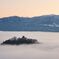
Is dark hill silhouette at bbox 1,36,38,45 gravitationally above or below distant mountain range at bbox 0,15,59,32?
below

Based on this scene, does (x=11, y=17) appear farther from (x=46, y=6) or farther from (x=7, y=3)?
(x=46, y=6)

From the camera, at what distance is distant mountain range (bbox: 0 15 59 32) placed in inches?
69.7

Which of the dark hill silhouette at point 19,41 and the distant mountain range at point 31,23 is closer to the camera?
the dark hill silhouette at point 19,41

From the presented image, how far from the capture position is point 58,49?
120 cm

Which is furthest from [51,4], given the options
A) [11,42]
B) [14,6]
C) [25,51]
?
[25,51]

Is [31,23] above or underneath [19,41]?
above

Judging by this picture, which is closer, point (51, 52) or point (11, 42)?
point (51, 52)

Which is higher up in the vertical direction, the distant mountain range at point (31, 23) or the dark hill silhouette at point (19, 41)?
the distant mountain range at point (31, 23)

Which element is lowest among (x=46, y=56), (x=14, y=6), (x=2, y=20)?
(x=46, y=56)

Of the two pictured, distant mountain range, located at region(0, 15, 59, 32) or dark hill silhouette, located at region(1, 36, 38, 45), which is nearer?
dark hill silhouette, located at region(1, 36, 38, 45)

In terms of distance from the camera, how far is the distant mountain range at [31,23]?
5.81 feet

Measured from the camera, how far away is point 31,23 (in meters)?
1.82

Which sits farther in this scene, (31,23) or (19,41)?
(31,23)

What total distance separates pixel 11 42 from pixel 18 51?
21 centimetres
